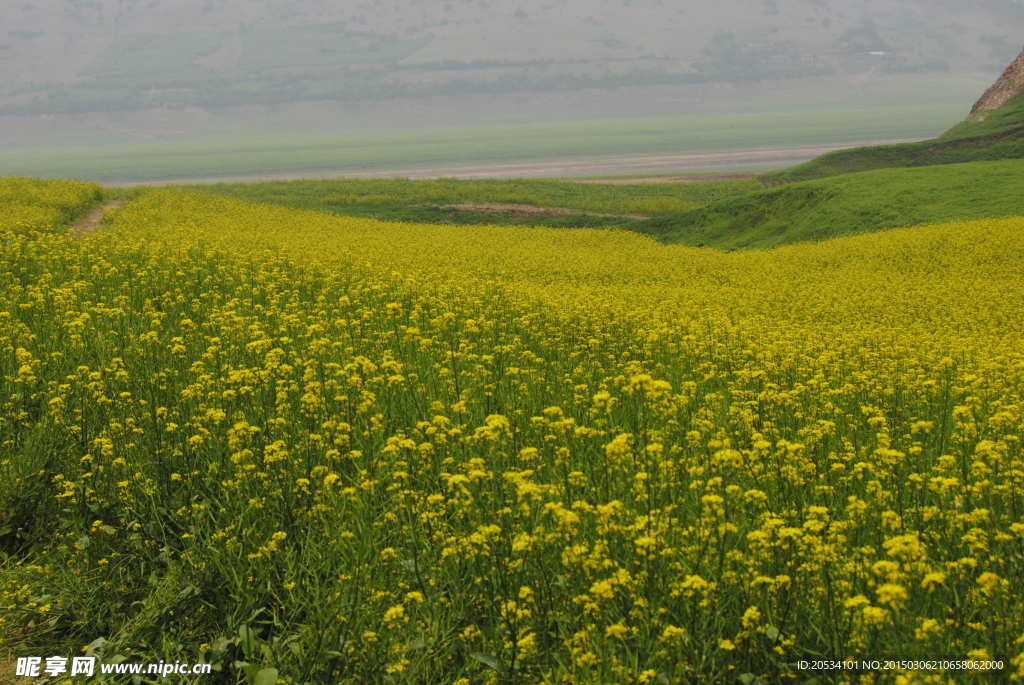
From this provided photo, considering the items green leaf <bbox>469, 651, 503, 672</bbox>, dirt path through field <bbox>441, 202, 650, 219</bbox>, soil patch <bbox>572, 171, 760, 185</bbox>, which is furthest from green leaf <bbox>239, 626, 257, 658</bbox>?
soil patch <bbox>572, 171, 760, 185</bbox>

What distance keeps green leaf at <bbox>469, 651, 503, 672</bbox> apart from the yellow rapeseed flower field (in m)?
0.04

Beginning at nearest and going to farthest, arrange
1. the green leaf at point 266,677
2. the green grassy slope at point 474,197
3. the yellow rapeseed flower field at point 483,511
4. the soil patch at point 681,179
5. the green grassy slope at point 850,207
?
the yellow rapeseed flower field at point 483,511, the green leaf at point 266,677, the green grassy slope at point 850,207, the green grassy slope at point 474,197, the soil patch at point 681,179

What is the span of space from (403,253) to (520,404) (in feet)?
53.0

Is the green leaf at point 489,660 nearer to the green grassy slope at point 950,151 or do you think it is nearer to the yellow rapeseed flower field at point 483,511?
the yellow rapeseed flower field at point 483,511

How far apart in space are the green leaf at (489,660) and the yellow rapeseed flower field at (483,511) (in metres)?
0.04

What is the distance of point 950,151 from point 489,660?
51.1 meters

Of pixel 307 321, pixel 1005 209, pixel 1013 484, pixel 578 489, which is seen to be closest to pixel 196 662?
pixel 578 489

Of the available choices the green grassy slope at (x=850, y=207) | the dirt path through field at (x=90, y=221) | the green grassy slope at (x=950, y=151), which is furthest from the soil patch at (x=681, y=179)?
the dirt path through field at (x=90, y=221)

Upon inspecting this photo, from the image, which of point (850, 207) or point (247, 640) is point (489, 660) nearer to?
point (247, 640)

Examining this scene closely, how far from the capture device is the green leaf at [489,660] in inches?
140

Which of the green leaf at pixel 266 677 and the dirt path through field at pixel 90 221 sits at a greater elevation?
the dirt path through field at pixel 90 221

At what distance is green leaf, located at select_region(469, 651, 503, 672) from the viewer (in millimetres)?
3564

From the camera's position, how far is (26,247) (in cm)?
1348

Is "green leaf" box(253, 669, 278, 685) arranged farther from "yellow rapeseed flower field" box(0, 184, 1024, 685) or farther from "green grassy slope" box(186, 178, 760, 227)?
"green grassy slope" box(186, 178, 760, 227)
